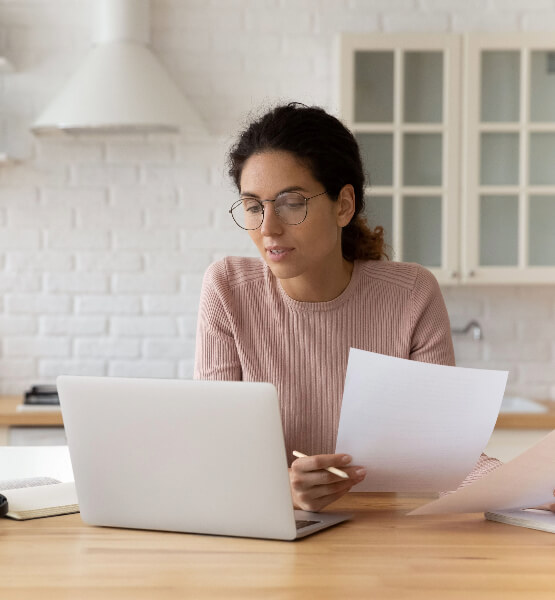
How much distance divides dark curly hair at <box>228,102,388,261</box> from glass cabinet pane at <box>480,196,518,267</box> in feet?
4.82

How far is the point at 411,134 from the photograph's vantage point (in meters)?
3.39

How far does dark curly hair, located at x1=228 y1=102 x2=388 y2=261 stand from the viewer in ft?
6.02

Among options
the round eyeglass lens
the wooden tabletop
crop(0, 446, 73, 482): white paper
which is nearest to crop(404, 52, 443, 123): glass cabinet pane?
the wooden tabletop

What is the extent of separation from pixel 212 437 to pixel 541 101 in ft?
8.39

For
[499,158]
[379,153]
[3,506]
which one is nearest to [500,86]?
[499,158]

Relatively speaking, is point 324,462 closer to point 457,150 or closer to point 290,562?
point 290,562

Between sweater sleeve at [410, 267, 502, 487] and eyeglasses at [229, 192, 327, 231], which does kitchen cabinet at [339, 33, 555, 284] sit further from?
eyeglasses at [229, 192, 327, 231]

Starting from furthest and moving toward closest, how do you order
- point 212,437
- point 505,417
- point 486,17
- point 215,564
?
1. point 486,17
2. point 505,417
3. point 212,437
4. point 215,564

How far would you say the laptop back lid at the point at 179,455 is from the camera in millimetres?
1223

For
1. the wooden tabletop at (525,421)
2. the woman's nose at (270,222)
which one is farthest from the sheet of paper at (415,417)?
the wooden tabletop at (525,421)

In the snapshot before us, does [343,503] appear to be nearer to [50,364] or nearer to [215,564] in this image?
[215,564]

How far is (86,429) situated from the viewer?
1.31m

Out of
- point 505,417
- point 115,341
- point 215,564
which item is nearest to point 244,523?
point 215,564

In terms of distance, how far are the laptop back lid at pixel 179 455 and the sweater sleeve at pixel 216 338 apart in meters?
0.61
